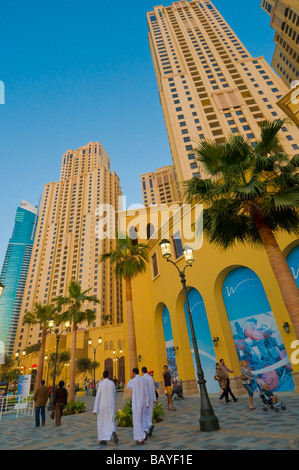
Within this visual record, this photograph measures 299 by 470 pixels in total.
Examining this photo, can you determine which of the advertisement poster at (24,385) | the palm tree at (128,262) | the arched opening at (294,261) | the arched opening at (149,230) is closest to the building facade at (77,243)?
the arched opening at (149,230)

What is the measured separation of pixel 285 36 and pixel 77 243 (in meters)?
91.6

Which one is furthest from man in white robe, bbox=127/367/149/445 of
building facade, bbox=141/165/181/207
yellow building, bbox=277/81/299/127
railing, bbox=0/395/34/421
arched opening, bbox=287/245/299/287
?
building facade, bbox=141/165/181/207

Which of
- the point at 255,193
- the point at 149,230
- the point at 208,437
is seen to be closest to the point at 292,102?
the point at 255,193

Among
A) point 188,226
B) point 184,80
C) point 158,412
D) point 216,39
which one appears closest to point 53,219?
point 184,80

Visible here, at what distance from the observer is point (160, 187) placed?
4318 inches

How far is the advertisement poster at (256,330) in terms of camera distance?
39.6 ft

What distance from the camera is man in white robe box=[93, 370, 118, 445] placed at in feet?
21.9

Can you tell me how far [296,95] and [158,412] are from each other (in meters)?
14.9

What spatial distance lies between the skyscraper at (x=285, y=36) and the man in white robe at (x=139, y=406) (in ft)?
189

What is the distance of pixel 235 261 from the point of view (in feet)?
46.5

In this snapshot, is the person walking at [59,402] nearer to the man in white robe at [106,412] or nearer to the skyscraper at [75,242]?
the man in white robe at [106,412]

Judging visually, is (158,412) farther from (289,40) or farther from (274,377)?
(289,40)

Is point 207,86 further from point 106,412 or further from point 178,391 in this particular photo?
point 106,412
